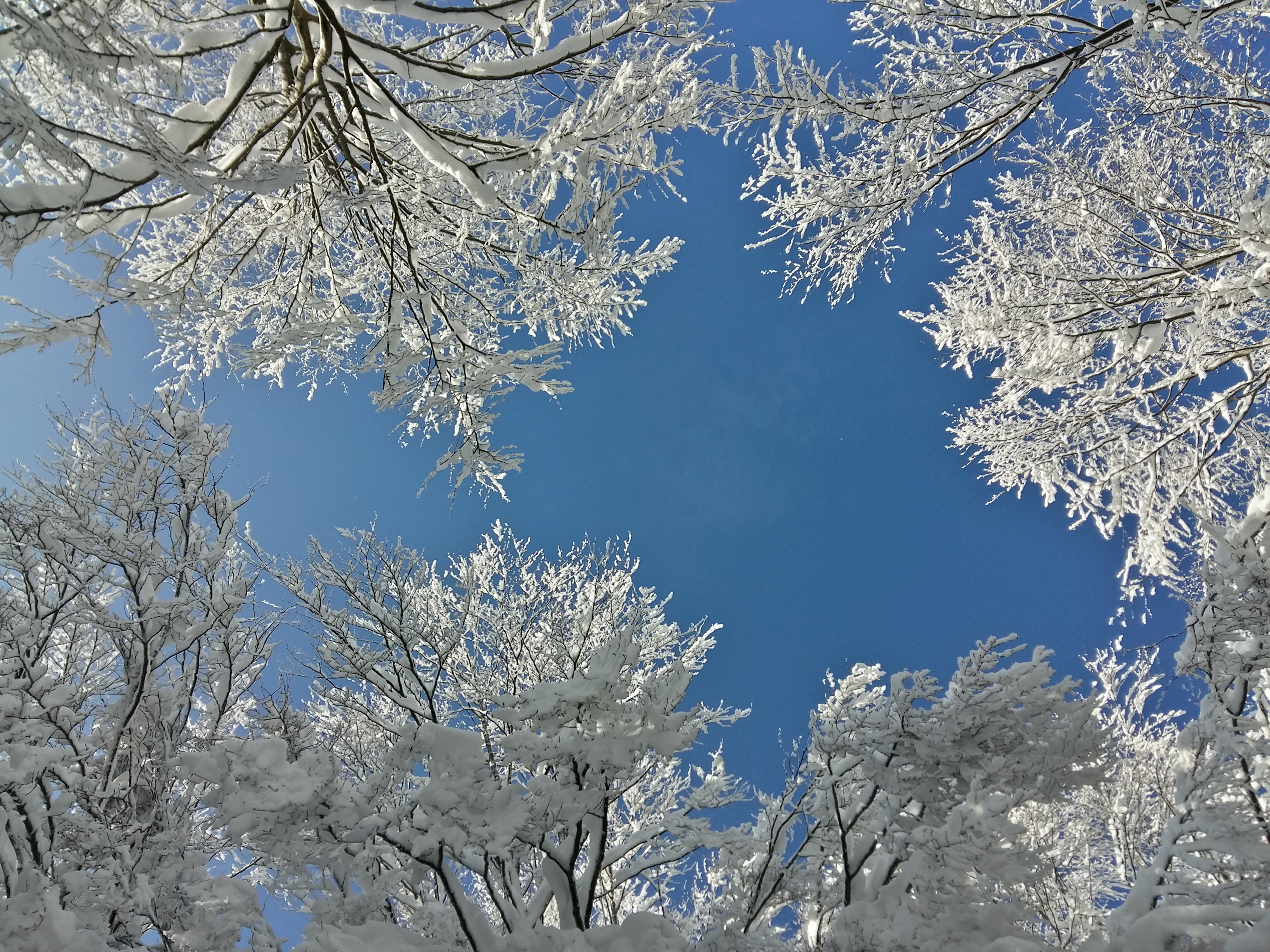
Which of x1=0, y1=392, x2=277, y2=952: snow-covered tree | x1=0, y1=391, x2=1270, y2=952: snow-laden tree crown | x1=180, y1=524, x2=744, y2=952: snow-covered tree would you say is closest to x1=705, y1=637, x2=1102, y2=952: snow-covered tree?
x1=0, y1=391, x2=1270, y2=952: snow-laden tree crown

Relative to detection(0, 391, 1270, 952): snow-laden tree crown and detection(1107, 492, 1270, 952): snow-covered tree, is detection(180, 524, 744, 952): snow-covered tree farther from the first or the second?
detection(1107, 492, 1270, 952): snow-covered tree

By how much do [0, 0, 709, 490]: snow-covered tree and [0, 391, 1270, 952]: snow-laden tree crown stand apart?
1538 millimetres

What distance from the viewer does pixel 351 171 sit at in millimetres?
3750

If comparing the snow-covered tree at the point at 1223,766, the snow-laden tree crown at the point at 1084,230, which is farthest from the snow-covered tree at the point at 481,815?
the snow-laden tree crown at the point at 1084,230

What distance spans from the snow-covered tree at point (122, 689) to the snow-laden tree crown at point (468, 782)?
0.07 ft

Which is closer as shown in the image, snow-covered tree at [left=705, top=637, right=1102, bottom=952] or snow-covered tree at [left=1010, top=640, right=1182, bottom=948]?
snow-covered tree at [left=705, top=637, right=1102, bottom=952]

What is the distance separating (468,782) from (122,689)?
4005 mm

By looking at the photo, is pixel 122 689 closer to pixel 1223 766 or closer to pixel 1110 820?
pixel 1223 766

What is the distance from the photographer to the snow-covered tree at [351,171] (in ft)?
6.33

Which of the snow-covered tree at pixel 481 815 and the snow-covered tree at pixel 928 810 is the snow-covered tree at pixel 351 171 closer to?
the snow-covered tree at pixel 481 815

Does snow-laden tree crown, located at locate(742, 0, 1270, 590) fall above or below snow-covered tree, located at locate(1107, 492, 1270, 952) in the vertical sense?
above

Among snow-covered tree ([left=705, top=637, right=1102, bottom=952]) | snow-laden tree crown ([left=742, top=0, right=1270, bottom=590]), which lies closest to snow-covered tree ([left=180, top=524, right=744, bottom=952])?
snow-covered tree ([left=705, top=637, right=1102, bottom=952])

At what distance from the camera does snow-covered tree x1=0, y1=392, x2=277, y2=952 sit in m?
2.60

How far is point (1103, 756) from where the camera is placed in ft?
8.21
